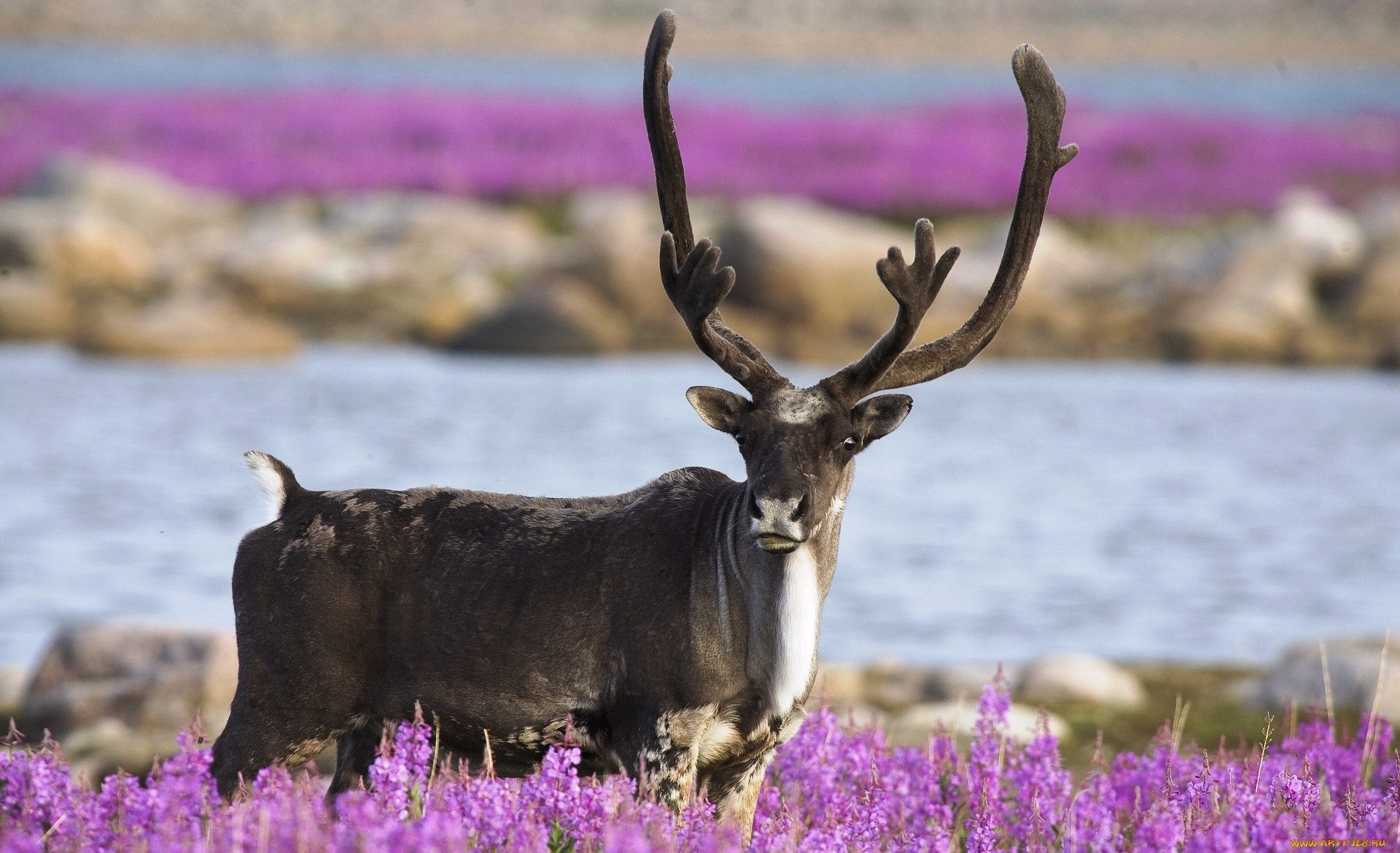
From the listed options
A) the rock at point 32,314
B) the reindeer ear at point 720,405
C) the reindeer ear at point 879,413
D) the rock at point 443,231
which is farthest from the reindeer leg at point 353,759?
the rock at point 443,231

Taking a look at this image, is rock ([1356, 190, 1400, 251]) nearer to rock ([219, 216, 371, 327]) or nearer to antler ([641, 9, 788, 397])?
rock ([219, 216, 371, 327])

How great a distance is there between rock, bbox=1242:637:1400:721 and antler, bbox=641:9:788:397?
537cm

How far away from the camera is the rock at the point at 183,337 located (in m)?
27.6

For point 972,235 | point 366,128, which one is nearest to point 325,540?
point 972,235

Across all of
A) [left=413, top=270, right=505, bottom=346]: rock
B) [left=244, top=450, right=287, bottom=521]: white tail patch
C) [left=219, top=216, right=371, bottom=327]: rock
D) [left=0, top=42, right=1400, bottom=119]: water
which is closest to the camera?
[left=244, top=450, right=287, bottom=521]: white tail patch

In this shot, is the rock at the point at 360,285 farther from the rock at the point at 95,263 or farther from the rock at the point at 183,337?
the rock at the point at 183,337

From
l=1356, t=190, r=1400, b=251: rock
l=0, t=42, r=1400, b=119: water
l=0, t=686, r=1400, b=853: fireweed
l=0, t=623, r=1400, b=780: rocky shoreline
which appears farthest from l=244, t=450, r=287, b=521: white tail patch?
l=0, t=42, r=1400, b=119: water

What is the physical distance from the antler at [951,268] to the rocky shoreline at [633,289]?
2057 centimetres

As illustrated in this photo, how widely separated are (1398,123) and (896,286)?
6178cm

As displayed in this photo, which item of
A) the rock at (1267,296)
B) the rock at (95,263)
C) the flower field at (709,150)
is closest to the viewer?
the rock at (1267,296)

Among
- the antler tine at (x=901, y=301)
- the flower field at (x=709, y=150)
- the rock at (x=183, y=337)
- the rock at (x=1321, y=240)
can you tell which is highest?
the flower field at (x=709, y=150)

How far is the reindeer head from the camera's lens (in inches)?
247

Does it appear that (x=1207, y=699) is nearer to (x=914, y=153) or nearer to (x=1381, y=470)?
(x=1381, y=470)

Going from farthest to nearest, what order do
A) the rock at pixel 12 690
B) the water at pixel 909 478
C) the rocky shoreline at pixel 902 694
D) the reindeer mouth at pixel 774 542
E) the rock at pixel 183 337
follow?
Result: the rock at pixel 183 337 < the water at pixel 909 478 < the rock at pixel 12 690 < the rocky shoreline at pixel 902 694 < the reindeer mouth at pixel 774 542
